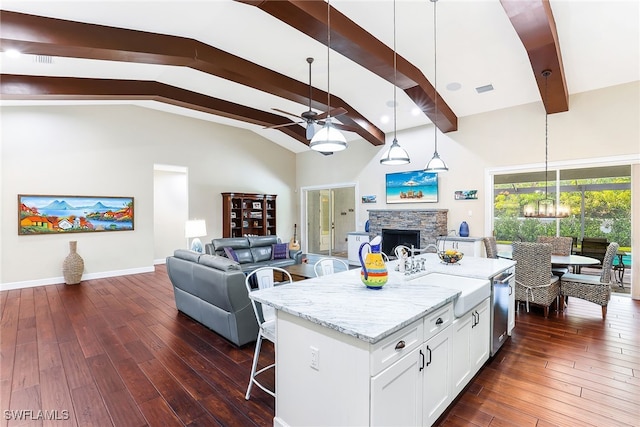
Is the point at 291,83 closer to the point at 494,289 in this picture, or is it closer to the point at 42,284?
the point at 494,289

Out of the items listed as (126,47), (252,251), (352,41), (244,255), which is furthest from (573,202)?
(126,47)

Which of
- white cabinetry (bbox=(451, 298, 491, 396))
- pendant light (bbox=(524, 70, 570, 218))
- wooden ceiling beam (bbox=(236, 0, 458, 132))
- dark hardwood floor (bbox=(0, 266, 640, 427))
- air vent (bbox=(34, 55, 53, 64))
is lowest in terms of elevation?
dark hardwood floor (bbox=(0, 266, 640, 427))

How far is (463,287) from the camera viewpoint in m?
2.48

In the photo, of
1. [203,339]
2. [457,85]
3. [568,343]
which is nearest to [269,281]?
[203,339]

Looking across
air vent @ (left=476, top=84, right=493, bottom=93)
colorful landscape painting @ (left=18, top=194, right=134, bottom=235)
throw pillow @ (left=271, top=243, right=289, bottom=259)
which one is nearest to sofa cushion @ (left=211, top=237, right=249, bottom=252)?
throw pillow @ (left=271, top=243, right=289, bottom=259)

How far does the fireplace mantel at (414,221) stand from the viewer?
6.86 metres

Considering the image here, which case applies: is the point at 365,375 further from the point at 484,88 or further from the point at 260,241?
the point at 484,88

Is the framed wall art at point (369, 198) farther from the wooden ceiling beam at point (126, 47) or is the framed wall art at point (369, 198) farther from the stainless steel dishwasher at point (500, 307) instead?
the stainless steel dishwasher at point (500, 307)

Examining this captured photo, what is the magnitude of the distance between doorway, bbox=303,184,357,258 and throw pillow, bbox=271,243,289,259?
9.07 feet

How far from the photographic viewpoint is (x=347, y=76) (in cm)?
579

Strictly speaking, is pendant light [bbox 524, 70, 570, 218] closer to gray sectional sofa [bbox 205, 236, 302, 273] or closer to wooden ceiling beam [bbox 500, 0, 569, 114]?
wooden ceiling beam [bbox 500, 0, 569, 114]

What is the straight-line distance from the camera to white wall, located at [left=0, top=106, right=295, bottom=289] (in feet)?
19.5

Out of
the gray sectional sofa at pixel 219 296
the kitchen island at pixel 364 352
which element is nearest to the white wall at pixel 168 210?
the gray sectional sofa at pixel 219 296

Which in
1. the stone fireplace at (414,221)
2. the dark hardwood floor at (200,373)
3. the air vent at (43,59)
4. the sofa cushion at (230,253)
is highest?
the air vent at (43,59)
